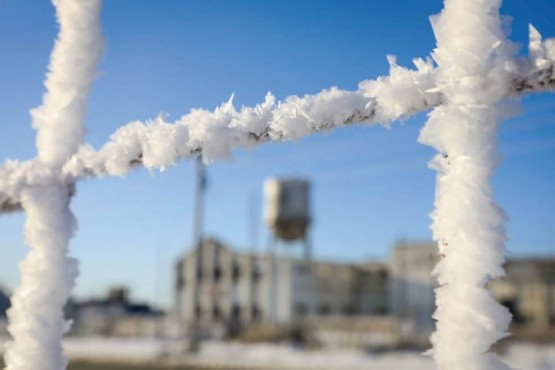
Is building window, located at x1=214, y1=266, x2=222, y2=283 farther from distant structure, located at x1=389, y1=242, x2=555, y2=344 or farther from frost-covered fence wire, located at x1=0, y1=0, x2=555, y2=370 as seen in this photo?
frost-covered fence wire, located at x1=0, y1=0, x2=555, y2=370

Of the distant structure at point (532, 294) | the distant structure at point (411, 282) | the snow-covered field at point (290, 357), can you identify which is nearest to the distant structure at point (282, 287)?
the distant structure at point (411, 282)

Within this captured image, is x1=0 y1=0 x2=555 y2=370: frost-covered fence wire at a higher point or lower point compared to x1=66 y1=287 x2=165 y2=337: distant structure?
higher

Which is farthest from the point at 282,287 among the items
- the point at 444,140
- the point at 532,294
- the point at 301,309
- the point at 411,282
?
the point at 444,140

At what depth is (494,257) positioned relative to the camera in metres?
0.26

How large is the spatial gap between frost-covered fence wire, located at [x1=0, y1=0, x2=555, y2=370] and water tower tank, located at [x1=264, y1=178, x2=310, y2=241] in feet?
31.3

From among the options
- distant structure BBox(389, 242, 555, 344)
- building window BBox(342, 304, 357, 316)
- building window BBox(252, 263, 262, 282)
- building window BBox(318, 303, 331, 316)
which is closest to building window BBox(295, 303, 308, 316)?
building window BBox(318, 303, 331, 316)

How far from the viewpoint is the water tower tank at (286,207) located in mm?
10000

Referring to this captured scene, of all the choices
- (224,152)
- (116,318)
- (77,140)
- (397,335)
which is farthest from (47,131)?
(116,318)

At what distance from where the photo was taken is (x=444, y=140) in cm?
28

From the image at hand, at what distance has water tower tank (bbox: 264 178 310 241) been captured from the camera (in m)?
10.0

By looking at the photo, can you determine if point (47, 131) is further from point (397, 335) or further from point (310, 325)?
point (310, 325)

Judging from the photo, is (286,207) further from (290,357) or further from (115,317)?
(115,317)

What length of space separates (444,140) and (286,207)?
32.0ft

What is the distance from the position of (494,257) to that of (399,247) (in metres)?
13.4
